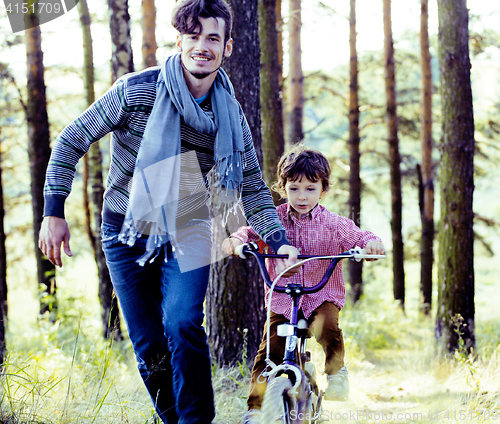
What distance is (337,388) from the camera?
3.18m

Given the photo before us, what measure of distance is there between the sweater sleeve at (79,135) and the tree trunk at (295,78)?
7.90 m

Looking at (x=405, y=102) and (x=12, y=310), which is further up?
(x=405, y=102)

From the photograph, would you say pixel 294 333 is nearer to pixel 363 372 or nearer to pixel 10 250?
pixel 363 372

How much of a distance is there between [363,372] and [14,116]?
Result: 12.6 metres

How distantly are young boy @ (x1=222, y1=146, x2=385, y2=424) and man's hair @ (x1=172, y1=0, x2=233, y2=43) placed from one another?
43.2 inches

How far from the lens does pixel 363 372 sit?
5730 mm

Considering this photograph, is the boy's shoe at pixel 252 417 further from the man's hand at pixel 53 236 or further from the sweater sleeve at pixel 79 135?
the sweater sleeve at pixel 79 135

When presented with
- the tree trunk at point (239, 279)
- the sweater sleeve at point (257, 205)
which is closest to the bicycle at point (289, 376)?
the sweater sleeve at point (257, 205)

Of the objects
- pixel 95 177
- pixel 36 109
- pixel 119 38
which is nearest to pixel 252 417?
pixel 119 38

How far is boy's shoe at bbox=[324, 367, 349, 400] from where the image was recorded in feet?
10.4

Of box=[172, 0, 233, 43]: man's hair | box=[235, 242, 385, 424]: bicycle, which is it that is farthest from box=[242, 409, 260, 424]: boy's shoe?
box=[172, 0, 233, 43]: man's hair

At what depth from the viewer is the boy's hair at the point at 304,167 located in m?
3.26

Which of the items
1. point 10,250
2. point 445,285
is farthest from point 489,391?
point 10,250

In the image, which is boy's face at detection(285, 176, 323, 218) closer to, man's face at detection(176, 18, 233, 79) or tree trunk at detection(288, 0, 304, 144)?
man's face at detection(176, 18, 233, 79)
